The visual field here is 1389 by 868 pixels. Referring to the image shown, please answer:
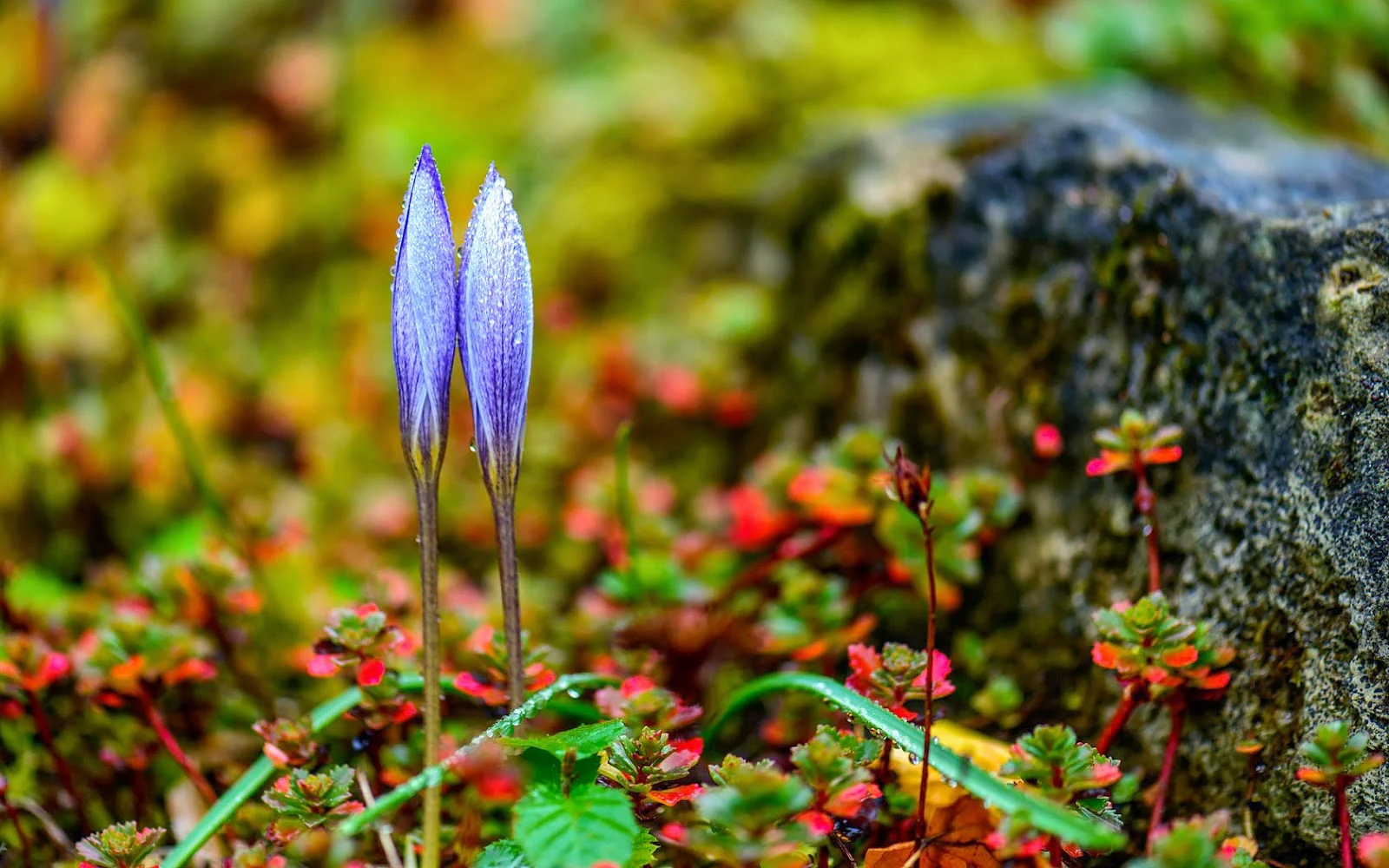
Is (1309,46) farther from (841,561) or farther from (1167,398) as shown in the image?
(841,561)

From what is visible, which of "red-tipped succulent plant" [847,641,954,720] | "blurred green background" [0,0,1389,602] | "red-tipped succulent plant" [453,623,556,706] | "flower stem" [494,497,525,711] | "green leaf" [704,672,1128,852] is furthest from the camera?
"blurred green background" [0,0,1389,602]

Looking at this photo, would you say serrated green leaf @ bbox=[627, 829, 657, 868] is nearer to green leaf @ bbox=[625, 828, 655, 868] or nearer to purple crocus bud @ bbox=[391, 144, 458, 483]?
green leaf @ bbox=[625, 828, 655, 868]

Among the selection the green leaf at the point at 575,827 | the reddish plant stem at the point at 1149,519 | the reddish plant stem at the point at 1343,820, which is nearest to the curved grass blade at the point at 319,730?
the green leaf at the point at 575,827

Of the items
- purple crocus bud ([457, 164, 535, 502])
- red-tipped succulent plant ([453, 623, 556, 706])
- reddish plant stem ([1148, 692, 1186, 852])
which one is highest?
purple crocus bud ([457, 164, 535, 502])

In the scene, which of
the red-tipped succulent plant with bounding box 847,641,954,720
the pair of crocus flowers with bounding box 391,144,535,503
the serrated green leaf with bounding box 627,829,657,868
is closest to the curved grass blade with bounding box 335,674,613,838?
the serrated green leaf with bounding box 627,829,657,868

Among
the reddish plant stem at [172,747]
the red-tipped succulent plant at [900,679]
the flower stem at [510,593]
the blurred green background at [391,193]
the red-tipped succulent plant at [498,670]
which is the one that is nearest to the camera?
the flower stem at [510,593]

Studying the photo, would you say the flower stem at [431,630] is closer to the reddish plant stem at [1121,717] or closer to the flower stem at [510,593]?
the flower stem at [510,593]

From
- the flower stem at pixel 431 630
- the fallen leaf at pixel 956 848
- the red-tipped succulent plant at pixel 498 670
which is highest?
the flower stem at pixel 431 630
